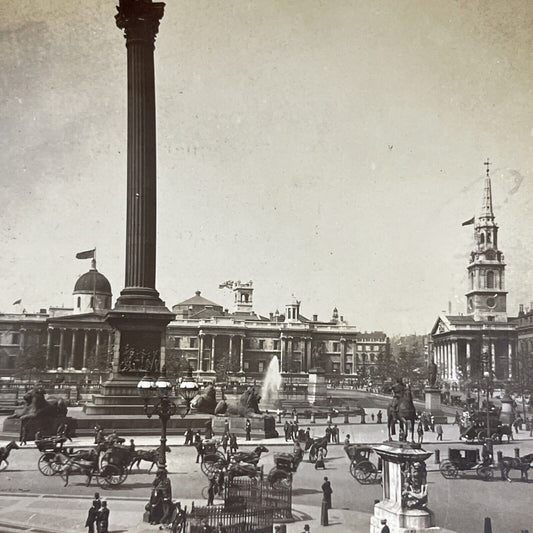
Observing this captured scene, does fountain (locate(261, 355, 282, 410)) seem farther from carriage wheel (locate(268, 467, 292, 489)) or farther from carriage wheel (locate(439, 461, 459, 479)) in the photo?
carriage wheel (locate(268, 467, 292, 489))

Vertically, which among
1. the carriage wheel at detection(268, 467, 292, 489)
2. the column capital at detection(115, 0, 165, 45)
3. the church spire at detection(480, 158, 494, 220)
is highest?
the column capital at detection(115, 0, 165, 45)

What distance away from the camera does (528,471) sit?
14.6 metres

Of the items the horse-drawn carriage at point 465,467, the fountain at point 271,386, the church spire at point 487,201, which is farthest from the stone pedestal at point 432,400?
the horse-drawn carriage at point 465,467

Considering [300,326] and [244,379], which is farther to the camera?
[300,326]

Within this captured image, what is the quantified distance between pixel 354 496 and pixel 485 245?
7.87 metres

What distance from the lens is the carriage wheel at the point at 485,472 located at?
13555 mm

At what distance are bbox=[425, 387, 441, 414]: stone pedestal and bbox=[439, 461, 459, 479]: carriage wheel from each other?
10649 mm

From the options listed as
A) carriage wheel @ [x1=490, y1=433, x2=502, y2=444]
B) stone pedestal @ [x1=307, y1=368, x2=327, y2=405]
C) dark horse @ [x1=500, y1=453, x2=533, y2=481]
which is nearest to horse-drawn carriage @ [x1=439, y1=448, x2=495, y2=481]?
dark horse @ [x1=500, y1=453, x2=533, y2=481]

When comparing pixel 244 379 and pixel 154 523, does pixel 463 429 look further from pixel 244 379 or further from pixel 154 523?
pixel 244 379

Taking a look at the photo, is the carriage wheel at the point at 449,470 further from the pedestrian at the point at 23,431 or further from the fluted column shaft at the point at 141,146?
the pedestrian at the point at 23,431

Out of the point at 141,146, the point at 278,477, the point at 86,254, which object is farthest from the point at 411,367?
the point at 278,477

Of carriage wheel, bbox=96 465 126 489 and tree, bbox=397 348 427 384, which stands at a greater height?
tree, bbox=397 348 427 384

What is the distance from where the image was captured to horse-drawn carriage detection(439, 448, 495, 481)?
1359cm

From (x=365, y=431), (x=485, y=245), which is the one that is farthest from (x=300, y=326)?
(x=485, y=245)
